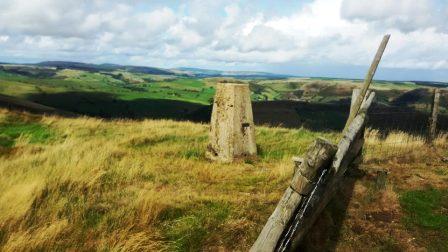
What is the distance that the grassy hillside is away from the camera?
18.8ft

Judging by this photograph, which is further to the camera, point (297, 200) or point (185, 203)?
point (185, 203)

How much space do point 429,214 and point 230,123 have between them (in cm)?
556

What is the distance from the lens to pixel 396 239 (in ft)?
20.7

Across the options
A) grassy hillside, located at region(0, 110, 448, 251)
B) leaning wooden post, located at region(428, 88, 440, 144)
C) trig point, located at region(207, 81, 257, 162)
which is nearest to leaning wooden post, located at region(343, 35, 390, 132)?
grassy hillside, located at region(0, 110, 448, 251)

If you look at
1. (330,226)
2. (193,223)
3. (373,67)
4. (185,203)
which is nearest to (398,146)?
(373,67)

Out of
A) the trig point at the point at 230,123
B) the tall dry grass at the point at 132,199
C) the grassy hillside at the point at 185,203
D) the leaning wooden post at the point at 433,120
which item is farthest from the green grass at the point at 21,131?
the leaning wooden post at the point at 433,120

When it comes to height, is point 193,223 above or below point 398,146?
above

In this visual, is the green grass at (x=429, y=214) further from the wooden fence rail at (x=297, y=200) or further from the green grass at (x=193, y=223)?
the green grass at (x=193, y=223)

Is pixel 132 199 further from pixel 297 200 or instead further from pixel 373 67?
pixel 373 67

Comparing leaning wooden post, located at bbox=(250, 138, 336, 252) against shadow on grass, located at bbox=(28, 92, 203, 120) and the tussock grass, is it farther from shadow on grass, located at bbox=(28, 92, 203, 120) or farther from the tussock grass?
shadow on grass, located at bbox=(28, 92, 203, 120)

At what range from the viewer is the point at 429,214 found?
712cm

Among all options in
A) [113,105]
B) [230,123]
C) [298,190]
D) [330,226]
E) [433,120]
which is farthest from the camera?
[113,105]

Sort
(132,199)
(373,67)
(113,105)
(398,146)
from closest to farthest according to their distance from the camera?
(132,199), (373,67), (398,146), (113,105)

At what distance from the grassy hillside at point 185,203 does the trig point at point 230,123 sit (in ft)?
1.62
